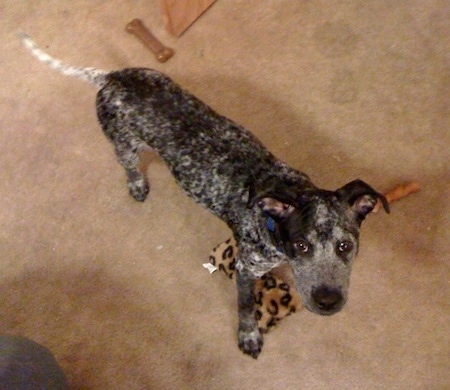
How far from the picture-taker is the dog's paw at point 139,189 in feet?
10.0

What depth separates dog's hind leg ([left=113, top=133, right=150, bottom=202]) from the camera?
2.68 meters

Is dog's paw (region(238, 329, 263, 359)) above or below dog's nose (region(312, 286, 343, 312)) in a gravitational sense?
below

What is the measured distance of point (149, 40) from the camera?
3.49m

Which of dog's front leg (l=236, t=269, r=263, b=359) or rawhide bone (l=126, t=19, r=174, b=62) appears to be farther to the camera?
rawhide bone (l=126, t=19, r=174, b=62)

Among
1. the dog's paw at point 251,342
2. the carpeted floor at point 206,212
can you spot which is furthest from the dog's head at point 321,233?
the carpeted floor at point 206,212

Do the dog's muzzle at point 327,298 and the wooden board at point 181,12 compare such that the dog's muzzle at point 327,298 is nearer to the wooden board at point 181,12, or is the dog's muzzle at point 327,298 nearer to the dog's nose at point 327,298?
the dog's nose at point 327,298

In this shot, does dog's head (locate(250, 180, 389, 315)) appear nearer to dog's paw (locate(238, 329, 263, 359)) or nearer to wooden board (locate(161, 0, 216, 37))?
dog's paw (locate(238, 329, 263, 359))

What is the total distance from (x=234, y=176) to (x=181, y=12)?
1504 mm

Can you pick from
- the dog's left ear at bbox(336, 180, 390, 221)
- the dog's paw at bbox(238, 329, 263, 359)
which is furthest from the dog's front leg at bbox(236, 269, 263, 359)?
the dog's left ear at bbox(336, 180, 390, 221)

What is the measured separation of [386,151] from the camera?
322 centimetres

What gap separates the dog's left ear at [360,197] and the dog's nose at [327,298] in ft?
1.08

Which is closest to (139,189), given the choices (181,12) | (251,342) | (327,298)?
(251,342)

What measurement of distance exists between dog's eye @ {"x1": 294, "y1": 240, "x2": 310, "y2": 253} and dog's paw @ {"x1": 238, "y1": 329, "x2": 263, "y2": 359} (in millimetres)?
866

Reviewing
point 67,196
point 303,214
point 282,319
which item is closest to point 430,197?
point 282,319
